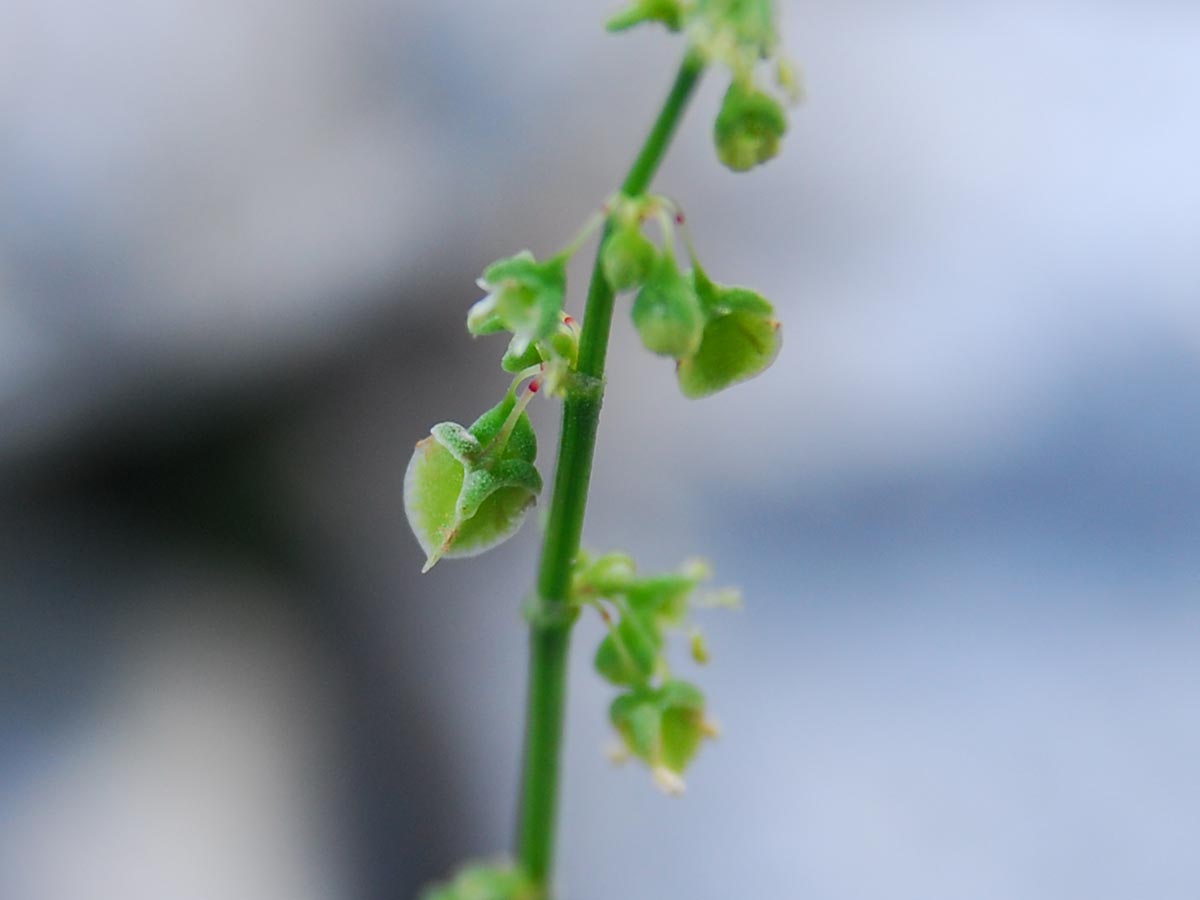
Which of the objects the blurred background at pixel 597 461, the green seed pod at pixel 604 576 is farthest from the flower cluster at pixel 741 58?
the blurred background at pixel 597 461

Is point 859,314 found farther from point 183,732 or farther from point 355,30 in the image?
point 183,732

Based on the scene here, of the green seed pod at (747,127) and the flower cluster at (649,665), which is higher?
the green seed pod at (747,127)

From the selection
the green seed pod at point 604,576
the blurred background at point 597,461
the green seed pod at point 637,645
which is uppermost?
the blurred background at point 597,461

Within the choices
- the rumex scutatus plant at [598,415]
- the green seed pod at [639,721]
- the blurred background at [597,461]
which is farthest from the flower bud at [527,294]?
the blurred background at [597,461]

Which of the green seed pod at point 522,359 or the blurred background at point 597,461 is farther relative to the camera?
the blurred background at point 597,461

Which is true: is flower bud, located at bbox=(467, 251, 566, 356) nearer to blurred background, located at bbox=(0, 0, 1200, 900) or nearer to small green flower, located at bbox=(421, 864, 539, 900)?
small green flower, located at bbox=(421, 864, 539, 900)

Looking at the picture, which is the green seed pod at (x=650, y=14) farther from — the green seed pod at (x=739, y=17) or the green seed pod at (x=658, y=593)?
the green seed pod at (x=658, y=593)

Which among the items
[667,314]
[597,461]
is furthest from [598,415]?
[597,461]

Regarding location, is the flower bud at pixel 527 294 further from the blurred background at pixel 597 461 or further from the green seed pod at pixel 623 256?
the blurred background at pixel 597 461

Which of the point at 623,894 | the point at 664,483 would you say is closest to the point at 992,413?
the point at 664,483
